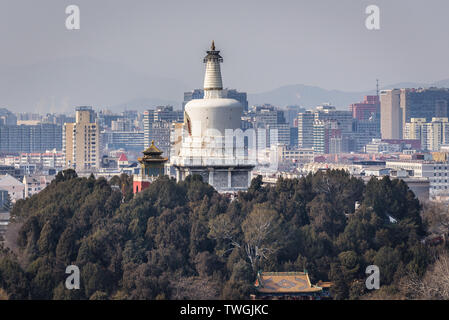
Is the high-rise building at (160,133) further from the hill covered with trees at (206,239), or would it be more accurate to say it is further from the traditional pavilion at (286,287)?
the traditional pavilion at (286,287)

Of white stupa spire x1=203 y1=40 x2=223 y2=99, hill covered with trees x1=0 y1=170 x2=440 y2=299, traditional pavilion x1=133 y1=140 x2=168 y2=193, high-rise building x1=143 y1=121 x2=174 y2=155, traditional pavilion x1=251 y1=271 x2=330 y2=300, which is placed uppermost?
white stupa spire x1=203 y1=40 x2=223 y2=99

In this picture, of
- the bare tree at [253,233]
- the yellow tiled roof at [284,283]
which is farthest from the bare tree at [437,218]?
the yellow tiled roof at [284,283]

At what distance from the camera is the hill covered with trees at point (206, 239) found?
45.3 m

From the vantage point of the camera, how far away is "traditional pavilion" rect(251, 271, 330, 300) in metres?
45.8

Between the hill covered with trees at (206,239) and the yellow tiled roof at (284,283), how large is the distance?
45 centimetres

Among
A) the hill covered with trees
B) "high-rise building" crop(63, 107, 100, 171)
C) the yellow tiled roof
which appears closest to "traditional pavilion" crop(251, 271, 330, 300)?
the yellow tiled roof

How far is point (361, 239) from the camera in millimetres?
49438

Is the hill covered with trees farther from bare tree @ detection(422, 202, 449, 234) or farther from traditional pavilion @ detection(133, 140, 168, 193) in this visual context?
bare tree @ detection(422, 202, 449, 234)

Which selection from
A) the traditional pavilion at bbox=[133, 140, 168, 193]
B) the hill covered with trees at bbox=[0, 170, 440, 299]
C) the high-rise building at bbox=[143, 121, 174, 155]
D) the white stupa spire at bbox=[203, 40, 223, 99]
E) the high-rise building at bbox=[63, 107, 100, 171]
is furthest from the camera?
the high-rise building at bbox=[143, 121, 174, 155]

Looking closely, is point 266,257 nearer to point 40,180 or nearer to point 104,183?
point 104,183

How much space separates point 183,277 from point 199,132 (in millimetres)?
10451

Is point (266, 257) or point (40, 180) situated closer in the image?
point (266, 257)
